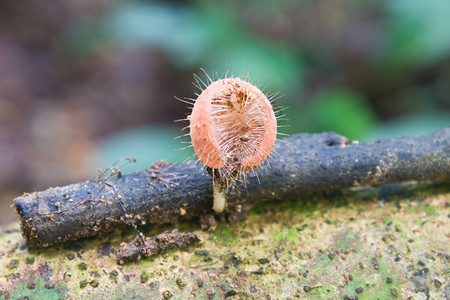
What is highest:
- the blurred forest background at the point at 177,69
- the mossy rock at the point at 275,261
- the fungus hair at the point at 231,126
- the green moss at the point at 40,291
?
the blurred forest background at the point at 177,69

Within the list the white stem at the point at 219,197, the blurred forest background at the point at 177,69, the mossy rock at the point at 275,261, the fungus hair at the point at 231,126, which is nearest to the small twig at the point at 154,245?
the mossy rock at the point at 275,261

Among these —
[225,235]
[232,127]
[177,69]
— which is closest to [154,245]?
[225,235]

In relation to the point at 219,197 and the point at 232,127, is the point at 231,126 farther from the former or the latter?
the point at 219,197

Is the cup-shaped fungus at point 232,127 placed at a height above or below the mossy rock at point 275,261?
above

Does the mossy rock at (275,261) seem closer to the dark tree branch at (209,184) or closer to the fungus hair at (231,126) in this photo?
the dark tree branch at (209,184)

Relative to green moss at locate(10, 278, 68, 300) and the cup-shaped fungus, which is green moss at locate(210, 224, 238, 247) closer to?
the cup-shaped fungus
